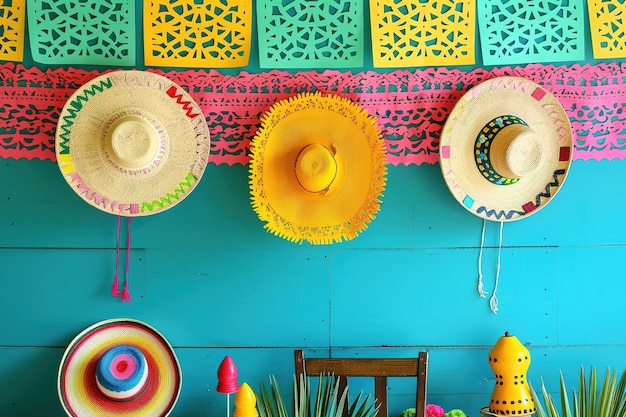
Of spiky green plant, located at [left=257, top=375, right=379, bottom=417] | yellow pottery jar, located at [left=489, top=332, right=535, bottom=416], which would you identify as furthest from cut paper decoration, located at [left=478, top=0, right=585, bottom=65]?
spiky green plant, located at [left=257, top=375, right=379, bottom=417]

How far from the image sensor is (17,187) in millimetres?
2365

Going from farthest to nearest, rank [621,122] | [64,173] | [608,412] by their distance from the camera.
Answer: [621,122], [64,173], [608,412]

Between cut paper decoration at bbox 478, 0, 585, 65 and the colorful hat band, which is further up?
cut paper decoration at bbox 478, 0, 585, 65

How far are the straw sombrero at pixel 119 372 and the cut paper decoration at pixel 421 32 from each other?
1.29 meters

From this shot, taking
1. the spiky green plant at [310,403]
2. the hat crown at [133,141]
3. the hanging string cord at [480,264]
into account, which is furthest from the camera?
the hanging string cord at [480,264]

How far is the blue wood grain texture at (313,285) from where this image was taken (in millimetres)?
2379

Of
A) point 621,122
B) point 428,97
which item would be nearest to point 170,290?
point 428,97

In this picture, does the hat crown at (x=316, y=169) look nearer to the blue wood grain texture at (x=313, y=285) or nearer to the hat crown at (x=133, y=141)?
the blue wood grain texture at (x=313, y=285)

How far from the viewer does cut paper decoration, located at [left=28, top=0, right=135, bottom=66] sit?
2330 mm

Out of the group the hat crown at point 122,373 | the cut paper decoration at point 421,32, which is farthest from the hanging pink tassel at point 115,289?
the cut paper decoration at point 421,32

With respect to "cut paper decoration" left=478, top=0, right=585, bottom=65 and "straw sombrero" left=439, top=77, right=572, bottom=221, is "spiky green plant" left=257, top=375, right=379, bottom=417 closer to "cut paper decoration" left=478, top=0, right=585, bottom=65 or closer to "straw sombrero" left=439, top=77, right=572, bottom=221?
"straw sombrero" left=439, top=77, right=572, bottom=221

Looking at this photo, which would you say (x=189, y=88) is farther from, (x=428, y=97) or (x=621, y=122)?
(x=621, y=122)

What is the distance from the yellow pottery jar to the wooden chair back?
0.24 meters

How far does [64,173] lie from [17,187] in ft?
0.84
